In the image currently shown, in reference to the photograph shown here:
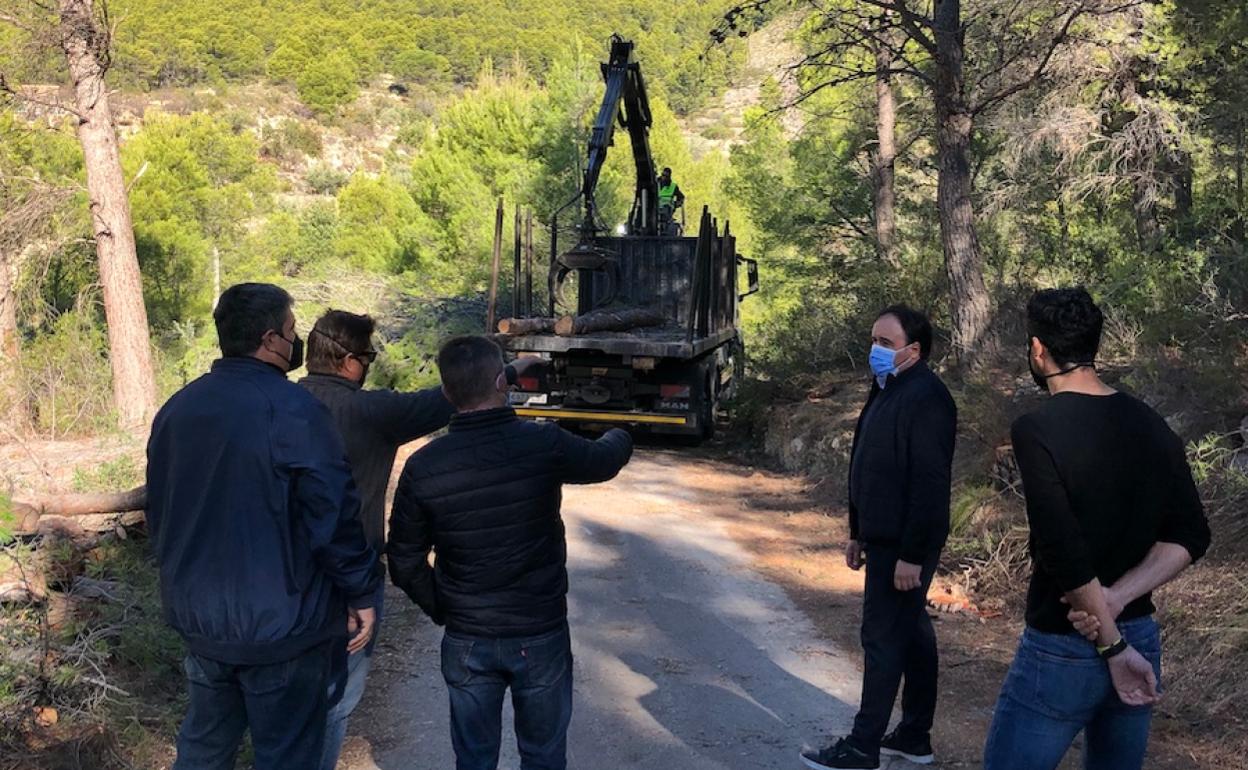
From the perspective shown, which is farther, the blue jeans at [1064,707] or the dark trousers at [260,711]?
the dark trousers at [260,711]

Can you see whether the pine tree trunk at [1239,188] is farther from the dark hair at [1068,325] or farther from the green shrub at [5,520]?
the green shrub at [5,520]

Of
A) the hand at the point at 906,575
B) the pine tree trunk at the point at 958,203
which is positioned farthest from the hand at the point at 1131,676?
the pine tree trunk at the point at 958,203

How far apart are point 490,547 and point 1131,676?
1.74 m

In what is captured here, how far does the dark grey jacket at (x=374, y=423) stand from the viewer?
3.66 meters

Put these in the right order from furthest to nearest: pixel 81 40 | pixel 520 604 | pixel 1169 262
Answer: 1. pixel 81 40
2. pixel 1169 262
3. pixel 520 604

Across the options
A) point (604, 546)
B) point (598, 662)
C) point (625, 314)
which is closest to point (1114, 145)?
point (625, 314)

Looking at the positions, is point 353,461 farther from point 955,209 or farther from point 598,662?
point 955,209

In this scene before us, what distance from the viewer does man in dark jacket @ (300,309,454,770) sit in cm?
365

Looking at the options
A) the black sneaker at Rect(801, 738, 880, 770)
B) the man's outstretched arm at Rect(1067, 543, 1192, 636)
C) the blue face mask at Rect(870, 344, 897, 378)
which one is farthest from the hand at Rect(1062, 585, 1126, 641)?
the black sneaker at Rect(801, 738, 880, 770)

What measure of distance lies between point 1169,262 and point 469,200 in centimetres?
1714

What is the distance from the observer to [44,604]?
4.91 meters

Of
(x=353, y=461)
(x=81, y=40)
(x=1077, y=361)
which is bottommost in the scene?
(x=353, y=461)

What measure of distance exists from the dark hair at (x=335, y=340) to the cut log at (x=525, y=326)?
884 centimetres

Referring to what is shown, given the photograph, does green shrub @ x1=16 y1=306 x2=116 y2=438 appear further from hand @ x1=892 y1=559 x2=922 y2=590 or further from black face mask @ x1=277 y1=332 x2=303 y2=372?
hand @ x1=892 y1=559 x2=922 y2=590
